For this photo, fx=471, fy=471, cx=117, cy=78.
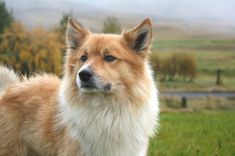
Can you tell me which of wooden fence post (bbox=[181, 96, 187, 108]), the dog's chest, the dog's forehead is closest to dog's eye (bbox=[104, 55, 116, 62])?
the dog's forehead

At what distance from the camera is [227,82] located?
30.8 m

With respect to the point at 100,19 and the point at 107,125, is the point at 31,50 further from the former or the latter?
the point at 107,125

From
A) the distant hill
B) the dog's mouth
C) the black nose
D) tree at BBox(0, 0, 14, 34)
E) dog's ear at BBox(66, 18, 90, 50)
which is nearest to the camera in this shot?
the black nose

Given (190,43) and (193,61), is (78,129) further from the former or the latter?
(190,43)

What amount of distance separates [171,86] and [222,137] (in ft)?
70.5

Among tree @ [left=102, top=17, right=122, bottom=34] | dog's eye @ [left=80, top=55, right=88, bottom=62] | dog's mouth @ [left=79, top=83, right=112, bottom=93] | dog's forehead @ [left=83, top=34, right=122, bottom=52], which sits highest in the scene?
dog's forehead @ [left=83, top=34, right=122, bottom=52]

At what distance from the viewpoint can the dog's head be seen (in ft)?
19.0

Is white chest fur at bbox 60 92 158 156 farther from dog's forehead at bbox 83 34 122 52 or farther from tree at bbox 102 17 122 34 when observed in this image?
tree at bbox 102 17 122 34

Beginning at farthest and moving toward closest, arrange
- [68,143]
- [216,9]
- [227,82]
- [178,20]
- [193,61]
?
[178,20] → [216,9] → [193,61] → [227,82] → [68,143]

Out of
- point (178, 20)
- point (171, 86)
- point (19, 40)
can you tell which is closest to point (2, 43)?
point (19, 40)

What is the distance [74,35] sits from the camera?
6.55m

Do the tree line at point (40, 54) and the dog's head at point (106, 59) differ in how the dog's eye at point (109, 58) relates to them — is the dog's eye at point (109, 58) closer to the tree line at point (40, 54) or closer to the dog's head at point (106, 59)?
the dog's head at point (106, 59)

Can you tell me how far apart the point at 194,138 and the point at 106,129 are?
438cm

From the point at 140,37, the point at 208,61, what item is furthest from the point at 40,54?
the point at 140,37
